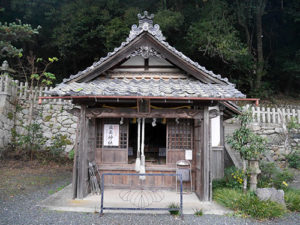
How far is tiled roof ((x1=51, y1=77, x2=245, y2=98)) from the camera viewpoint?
5717 millimetres

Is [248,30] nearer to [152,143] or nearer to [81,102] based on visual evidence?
[152,143]

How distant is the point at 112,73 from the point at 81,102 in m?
1.82

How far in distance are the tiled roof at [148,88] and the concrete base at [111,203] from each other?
3.09m

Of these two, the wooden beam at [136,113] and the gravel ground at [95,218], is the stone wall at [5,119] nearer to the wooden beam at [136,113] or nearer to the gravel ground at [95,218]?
the gravel ground at [95,218]

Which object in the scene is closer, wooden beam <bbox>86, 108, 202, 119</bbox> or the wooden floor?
wooden beam <bbox>86, 108, 202, 119</bbox>

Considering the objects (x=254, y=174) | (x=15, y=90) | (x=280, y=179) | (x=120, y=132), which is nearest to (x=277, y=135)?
(x=280, y=179)

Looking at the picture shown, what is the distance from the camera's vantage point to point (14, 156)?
11.8 meters

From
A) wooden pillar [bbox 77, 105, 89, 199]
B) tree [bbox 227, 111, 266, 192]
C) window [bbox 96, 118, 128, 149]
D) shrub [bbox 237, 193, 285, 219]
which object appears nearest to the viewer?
shrub [bbox 237, 193, 285, 219]

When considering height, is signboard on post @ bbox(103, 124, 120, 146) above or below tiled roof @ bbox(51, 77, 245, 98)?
below

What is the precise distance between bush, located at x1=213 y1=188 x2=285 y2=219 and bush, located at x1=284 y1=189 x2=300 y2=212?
496mm

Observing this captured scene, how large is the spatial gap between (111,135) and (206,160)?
131 inches

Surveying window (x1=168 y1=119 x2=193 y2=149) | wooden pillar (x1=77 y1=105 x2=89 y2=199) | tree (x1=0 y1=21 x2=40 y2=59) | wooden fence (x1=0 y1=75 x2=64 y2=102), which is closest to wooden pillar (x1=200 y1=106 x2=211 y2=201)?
window (x1=168 y1=119 x2=193 y2=149)

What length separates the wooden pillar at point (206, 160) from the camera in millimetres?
6238

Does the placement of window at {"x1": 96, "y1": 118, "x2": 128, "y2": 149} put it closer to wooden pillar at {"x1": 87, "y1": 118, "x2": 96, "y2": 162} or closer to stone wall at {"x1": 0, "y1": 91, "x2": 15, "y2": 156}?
wooden pillar at {"x1": 87, "y1": 118, "x2": 96, "y2": 162}
